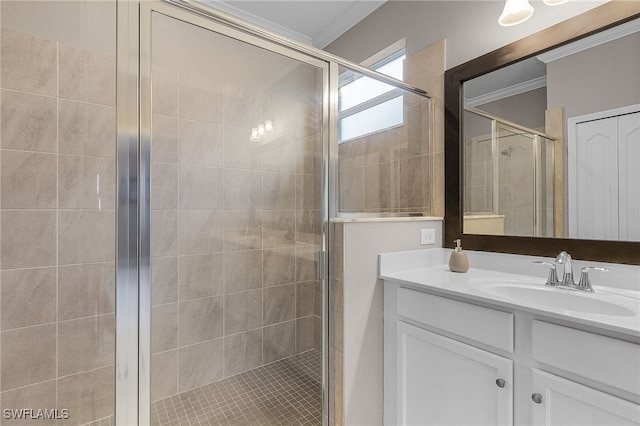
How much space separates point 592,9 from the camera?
1300 millimetres

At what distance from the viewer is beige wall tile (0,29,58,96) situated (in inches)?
43.7

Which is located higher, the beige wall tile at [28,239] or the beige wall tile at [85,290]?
the beige wall tile at [28,239]

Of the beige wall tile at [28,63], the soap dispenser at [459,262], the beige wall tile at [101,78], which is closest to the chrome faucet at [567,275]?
the soap dispenser at [459,262]

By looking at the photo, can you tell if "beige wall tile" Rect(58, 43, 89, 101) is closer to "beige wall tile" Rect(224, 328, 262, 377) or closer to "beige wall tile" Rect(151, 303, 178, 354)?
"beige wall tile" Rect(151, 303, 178, 354)

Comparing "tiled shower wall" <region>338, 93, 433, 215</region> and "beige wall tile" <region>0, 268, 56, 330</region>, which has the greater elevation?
"tiled shower wall" <region>338, 93, 433, 215</region>

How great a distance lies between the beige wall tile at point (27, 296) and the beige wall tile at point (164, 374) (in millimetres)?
413

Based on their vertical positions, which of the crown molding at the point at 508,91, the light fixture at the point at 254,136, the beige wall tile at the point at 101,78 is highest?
the crown molding at the point at 508,91

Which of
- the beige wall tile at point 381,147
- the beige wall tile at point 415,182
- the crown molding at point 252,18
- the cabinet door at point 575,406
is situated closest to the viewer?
the cabinet door at point 575,406

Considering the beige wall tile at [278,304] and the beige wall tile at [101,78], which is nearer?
the beige wall tile at [101,78]

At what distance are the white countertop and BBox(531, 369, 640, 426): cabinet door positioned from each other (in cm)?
20

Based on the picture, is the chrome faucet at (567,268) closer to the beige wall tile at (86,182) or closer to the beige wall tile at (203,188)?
the beige wall tile at (203,188)

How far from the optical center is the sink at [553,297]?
3.56 ft

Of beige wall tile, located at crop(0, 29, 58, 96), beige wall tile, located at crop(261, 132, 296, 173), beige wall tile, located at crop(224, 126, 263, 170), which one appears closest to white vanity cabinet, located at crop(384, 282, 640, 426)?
beige wall tile, located at crop(261, 132, 296, 173)

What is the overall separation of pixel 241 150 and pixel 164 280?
0.63m
